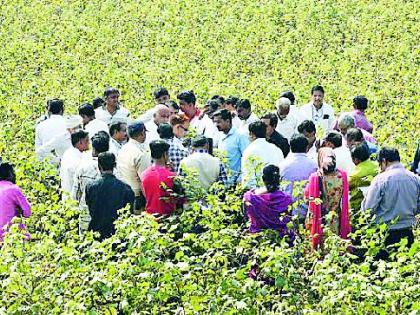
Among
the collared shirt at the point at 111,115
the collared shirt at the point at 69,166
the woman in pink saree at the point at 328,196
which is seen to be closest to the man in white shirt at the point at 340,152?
the woman in pink saree at the point at 328,196

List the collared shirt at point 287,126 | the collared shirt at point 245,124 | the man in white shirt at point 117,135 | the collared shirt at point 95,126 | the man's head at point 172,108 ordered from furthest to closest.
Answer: the collared shirt at point 287,126 → the man's head at point 172,108 → the collared shirt at point 95,126 → the collared shirt at point 245,124 → the man in white shirt at point 117,135

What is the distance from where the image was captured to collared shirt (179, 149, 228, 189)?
951cm

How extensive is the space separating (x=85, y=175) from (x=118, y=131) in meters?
1.08

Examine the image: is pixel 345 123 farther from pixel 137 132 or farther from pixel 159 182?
pixel 159 182

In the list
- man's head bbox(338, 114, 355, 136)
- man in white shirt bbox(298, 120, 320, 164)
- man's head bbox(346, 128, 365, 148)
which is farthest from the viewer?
man's head bbox(338, 114, 355, 136)

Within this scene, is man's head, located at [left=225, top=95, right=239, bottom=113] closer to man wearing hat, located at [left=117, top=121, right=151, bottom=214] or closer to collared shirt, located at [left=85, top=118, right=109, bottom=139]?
collared shirt, located at [left=85, top=118, right=109, bottom=139]

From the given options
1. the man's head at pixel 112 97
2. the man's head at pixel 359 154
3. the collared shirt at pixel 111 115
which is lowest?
the man's head at pixel 359 154

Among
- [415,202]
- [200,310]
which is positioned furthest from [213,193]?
[200,310]

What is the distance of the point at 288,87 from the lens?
1650 centimetres

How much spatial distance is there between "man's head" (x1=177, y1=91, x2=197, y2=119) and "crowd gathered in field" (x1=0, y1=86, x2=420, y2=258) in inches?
31.4

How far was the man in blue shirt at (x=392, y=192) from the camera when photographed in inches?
352

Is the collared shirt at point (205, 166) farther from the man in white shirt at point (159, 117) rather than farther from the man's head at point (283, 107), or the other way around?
the man's head at point (283, 107)

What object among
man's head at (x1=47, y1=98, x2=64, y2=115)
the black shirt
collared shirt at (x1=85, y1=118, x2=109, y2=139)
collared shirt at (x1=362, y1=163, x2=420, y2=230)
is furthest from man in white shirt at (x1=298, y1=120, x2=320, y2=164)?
man's head at (x1=47, y1=98, x2=64, y2=115)

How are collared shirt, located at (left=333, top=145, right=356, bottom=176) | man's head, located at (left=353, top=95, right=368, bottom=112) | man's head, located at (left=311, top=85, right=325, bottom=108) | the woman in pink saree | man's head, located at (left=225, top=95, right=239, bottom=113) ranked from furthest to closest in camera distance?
man's head, located at (left=311, top=85, right=325, bottom=108) → man's head, located at (left=225, top=95, right=239, bottom=113) → man's head, located at (left=353, top=95, right=368, bottom=112) → collared shirt, located at (left=333, top=145, right=356, bottom=176) → the woman in pink saree
